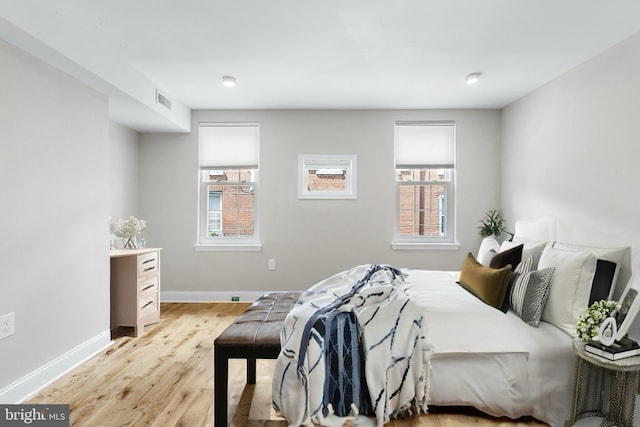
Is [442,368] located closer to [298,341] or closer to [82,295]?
[298,341]

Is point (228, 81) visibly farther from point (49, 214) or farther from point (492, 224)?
point (492, 224)

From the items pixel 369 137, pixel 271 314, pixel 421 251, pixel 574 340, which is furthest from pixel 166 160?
pixel 574 340

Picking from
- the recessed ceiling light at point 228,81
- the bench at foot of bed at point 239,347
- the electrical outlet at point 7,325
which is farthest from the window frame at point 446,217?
the electrical outlet at point 7,325

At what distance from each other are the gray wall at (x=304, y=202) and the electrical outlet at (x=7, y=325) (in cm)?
245

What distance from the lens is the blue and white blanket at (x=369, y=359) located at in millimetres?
1917

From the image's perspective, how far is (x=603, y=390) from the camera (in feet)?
6.57

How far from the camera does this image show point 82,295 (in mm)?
2939

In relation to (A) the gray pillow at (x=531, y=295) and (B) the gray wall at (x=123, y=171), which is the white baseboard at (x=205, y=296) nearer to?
(B) the gray wall at (x=123, y=171)

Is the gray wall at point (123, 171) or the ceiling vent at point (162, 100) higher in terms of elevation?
the ceiling vent at point (162, 100)

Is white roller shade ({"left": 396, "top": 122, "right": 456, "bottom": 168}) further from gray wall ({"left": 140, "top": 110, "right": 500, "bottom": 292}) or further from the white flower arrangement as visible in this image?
the white flower arrangement

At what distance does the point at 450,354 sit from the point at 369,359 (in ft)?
1.55

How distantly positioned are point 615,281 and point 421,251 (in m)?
2.36

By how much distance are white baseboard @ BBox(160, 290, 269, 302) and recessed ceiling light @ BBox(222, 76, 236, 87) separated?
98.4 inches

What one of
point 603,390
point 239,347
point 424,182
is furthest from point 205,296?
point 603,390
